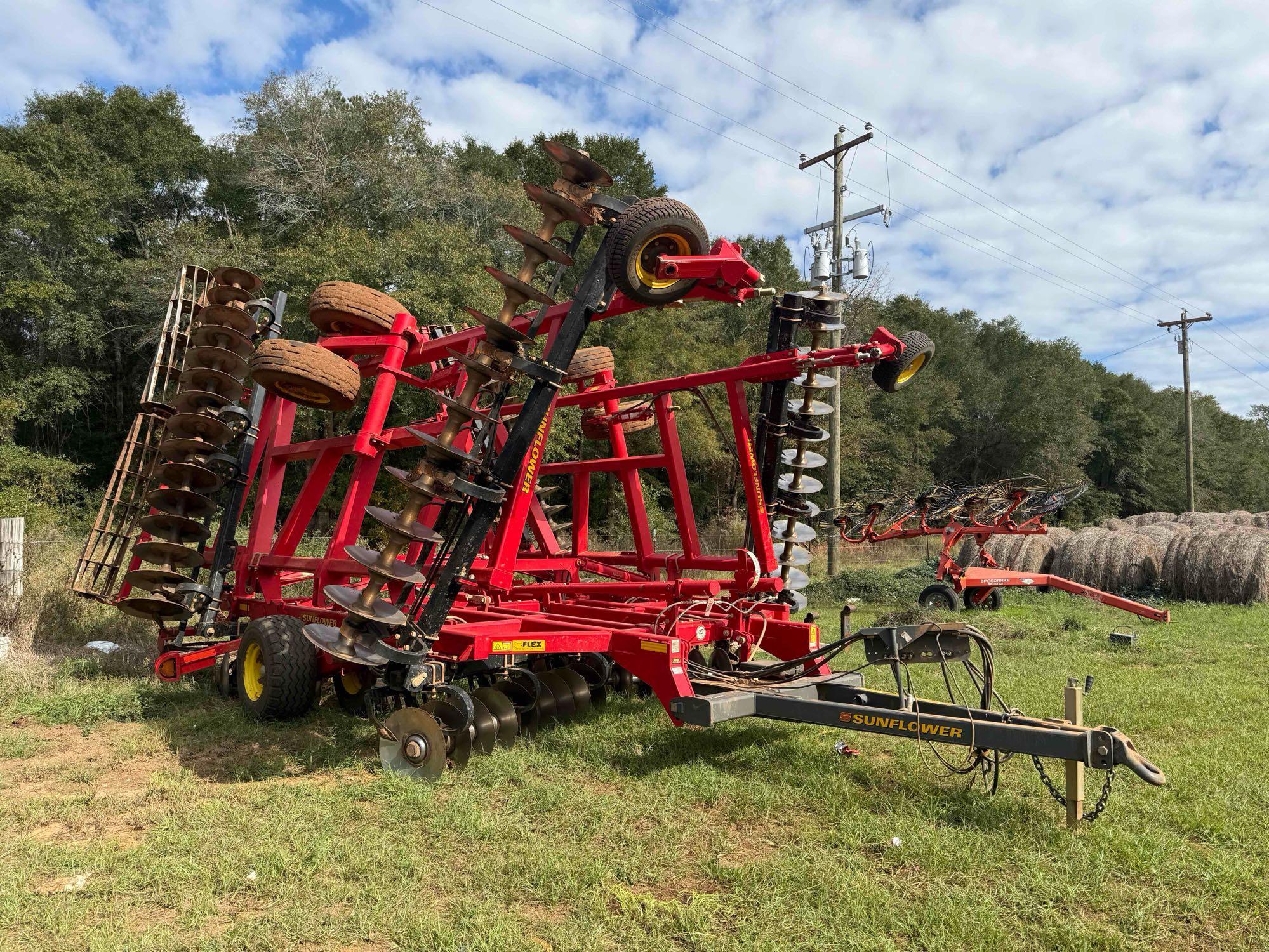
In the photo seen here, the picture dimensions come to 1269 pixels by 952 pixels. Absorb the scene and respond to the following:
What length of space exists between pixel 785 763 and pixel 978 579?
356 inches

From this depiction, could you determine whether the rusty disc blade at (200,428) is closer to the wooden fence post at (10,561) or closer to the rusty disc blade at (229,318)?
the rusty disc blade at (229,318)

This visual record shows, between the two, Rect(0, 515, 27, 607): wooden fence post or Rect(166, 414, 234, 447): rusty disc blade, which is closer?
Rect(166, 414, 234, 447): rusty disc blade

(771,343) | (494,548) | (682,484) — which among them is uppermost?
(771,343)

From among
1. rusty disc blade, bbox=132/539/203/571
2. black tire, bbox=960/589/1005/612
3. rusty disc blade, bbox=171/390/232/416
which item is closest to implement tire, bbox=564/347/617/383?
rusty disc blade, bbox=171/390/232/416

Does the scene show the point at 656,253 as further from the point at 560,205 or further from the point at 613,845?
the point at 613,845

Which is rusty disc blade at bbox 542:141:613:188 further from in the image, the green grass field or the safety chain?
the safety chain

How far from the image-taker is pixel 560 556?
787 cm

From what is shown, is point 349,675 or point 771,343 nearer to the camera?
point 349,675

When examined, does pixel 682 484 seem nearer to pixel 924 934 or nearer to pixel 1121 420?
pixel 924 934

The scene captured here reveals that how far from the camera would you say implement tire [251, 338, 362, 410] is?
210 inches

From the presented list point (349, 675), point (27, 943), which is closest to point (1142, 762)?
point (27, 943)

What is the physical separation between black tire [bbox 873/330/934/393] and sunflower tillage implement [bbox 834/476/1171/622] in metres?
7.19

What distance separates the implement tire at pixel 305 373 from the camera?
5336 millimetres

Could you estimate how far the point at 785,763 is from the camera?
4859mm
